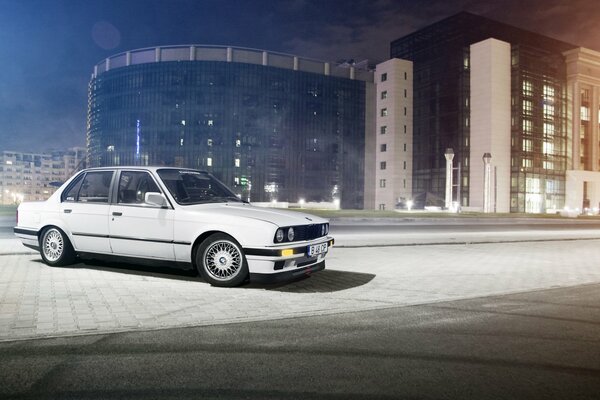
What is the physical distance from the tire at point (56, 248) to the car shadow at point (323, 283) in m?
3.34

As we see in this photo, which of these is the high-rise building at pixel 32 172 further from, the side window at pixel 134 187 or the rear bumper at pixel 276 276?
the rear bumper at pixel 276 276

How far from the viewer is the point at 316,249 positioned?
283 inches

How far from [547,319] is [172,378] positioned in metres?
4.20

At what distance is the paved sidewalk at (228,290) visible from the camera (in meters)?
5.14

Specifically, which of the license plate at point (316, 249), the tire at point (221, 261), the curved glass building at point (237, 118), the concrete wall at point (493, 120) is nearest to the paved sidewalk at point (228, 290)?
the tire at point (221, 261)

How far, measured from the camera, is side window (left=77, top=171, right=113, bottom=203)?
26.0 feet

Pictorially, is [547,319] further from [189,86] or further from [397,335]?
[189,86]

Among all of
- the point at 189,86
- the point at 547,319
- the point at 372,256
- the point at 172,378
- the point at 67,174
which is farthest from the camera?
the point at 67,174

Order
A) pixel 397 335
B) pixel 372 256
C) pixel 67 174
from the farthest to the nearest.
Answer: pixel 67 174 → pixel 372 256 → pixel 397 335

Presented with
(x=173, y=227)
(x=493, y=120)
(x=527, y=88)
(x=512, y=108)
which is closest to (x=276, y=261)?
(x=173, y=227)

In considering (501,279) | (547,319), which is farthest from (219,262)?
(501,279)

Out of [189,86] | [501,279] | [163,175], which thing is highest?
[189,86]

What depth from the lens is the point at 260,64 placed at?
95000 mm

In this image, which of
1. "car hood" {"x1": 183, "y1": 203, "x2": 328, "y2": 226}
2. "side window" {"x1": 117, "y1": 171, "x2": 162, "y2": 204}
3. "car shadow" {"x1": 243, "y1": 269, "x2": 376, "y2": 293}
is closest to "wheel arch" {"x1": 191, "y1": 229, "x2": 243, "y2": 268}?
"car hood" {"x1": 183, "y1": 203, "x2": 328, "y2": 226}
